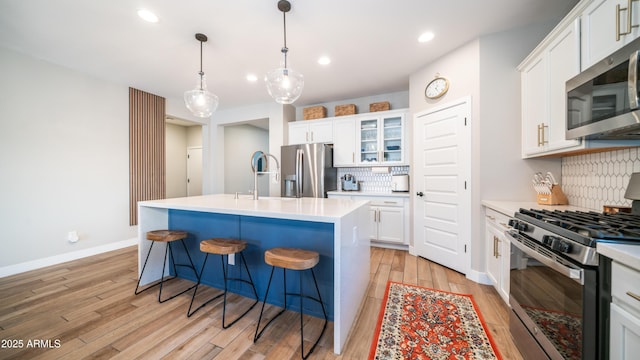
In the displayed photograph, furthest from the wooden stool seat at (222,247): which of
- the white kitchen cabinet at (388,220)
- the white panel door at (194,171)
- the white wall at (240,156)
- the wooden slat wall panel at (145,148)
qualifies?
the white panel door at (194,171)

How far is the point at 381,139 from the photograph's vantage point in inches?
156

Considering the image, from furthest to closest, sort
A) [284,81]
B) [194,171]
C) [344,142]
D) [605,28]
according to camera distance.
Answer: [194,171], [344,142], [284,81], [605,28]

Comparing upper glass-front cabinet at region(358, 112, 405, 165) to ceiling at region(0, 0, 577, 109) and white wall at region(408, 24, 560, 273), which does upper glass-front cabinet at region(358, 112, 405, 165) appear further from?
white wall at region(408, 24, 560, 273)

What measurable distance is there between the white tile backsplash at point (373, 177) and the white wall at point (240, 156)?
2.80 metres

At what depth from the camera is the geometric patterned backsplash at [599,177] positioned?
1562 millimetres

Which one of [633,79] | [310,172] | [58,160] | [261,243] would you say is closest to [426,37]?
[633,79]

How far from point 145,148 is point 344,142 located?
12.0 feet

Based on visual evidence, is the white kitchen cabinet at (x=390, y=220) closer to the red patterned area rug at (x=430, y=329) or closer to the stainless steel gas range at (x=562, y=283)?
the red patterned area rug at (x=430, y=329)

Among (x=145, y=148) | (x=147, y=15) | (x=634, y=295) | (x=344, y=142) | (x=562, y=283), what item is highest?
(x=147, y=15)

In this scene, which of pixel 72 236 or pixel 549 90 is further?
pixel 72 236

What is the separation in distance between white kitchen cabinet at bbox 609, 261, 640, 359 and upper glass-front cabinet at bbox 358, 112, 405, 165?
10.1 ft

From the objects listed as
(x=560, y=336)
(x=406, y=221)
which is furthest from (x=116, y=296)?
(x=406, y=221)

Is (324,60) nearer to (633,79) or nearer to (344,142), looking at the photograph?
(344,142)

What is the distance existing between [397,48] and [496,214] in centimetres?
217
